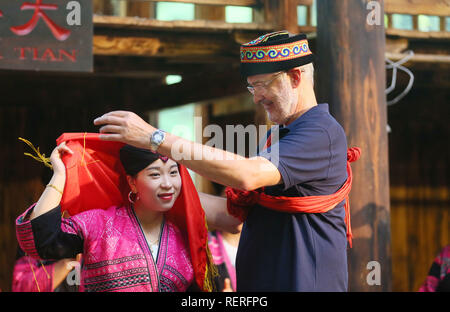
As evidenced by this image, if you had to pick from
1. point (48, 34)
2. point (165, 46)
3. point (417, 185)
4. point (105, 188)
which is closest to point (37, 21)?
point (48, 34)

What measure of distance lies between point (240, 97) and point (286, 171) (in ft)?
17.1

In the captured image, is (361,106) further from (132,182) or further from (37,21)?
(37,21)

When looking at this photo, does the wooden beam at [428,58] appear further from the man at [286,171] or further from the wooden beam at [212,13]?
the wooden beam at [212,13]

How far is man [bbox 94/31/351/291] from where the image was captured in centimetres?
239

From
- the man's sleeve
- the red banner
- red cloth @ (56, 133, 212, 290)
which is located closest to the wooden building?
the red banner

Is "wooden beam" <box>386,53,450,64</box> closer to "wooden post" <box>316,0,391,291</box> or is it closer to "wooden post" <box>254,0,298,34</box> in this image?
"wooden post" <box>254,0,298,34</box>

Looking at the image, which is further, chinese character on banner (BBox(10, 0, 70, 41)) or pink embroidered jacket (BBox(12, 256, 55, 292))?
chinese character on banner (BBox(10, 0, 70, 41))

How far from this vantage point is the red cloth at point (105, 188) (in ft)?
9.84

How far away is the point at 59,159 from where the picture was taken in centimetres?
294

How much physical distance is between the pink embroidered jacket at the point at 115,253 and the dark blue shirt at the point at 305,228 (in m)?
0.49

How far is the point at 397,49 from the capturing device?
5.45m

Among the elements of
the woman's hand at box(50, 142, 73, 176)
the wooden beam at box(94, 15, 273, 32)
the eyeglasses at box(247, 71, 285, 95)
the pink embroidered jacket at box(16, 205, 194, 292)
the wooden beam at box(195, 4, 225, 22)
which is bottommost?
the pink embroidered jacket at box(16, 205, 194, 292)

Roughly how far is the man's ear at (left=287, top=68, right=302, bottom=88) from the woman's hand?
40.2 inches

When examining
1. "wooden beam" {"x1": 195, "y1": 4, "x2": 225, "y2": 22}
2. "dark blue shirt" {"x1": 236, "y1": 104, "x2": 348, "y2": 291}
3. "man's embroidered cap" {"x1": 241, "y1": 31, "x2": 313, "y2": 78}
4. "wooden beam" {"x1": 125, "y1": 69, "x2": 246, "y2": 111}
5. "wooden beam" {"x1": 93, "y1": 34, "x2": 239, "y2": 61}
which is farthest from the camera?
"wooden beam" {"x1": 195, "y1": 4, "x2": 225, "y2": 22}
